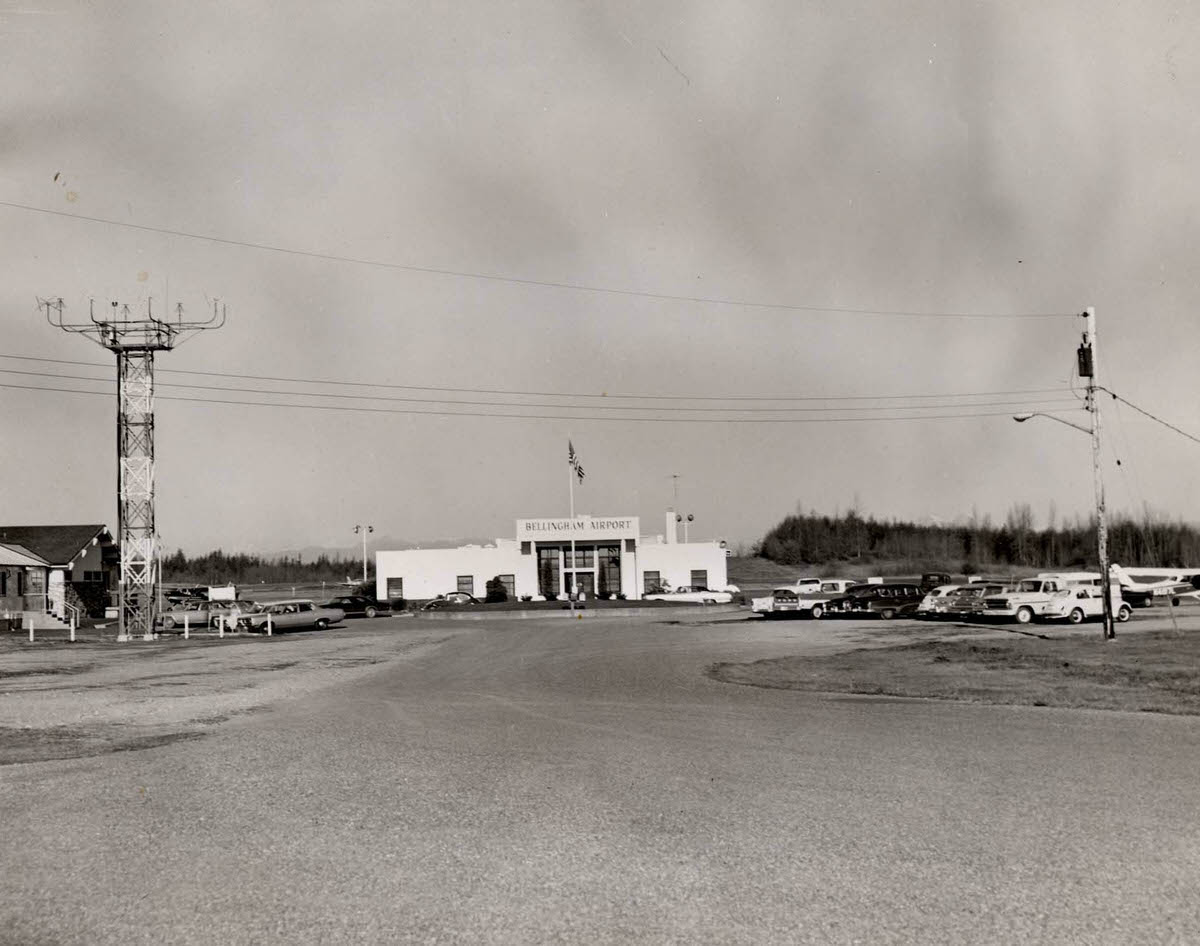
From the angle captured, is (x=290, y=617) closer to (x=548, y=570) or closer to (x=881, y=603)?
(x=881, y=603)

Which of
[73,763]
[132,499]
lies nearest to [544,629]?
[132,499]

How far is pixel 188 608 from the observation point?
179 ft

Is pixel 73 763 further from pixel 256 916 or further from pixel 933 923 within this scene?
pixel 933 923

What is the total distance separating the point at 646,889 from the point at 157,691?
57.8ft

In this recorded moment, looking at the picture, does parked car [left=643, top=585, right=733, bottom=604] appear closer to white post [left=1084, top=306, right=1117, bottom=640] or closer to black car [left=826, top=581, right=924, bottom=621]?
black car [left=826, top=581, right=924, bottom=621]

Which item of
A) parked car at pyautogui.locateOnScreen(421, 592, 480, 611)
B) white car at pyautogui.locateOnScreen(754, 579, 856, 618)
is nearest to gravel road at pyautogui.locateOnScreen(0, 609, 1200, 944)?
white car at pyautogui.locateOnScreen(754, 579, 856, 618)

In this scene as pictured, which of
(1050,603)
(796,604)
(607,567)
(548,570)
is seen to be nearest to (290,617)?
(796,604)

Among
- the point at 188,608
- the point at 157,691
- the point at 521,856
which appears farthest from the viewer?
the point at 188,608

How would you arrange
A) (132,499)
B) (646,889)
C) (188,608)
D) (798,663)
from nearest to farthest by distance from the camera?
(646,889)
(798,663)
(132,499)
(188,608)

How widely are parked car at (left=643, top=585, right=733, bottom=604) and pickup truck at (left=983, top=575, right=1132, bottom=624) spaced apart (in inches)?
1226

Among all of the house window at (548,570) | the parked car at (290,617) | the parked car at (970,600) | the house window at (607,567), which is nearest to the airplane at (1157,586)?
Result: the parked car at (970,600)

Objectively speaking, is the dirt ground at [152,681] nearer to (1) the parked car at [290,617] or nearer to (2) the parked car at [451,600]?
(1) the parked car at [290,617]

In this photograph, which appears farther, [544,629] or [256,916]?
[544,629]

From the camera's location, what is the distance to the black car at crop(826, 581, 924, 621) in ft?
156
